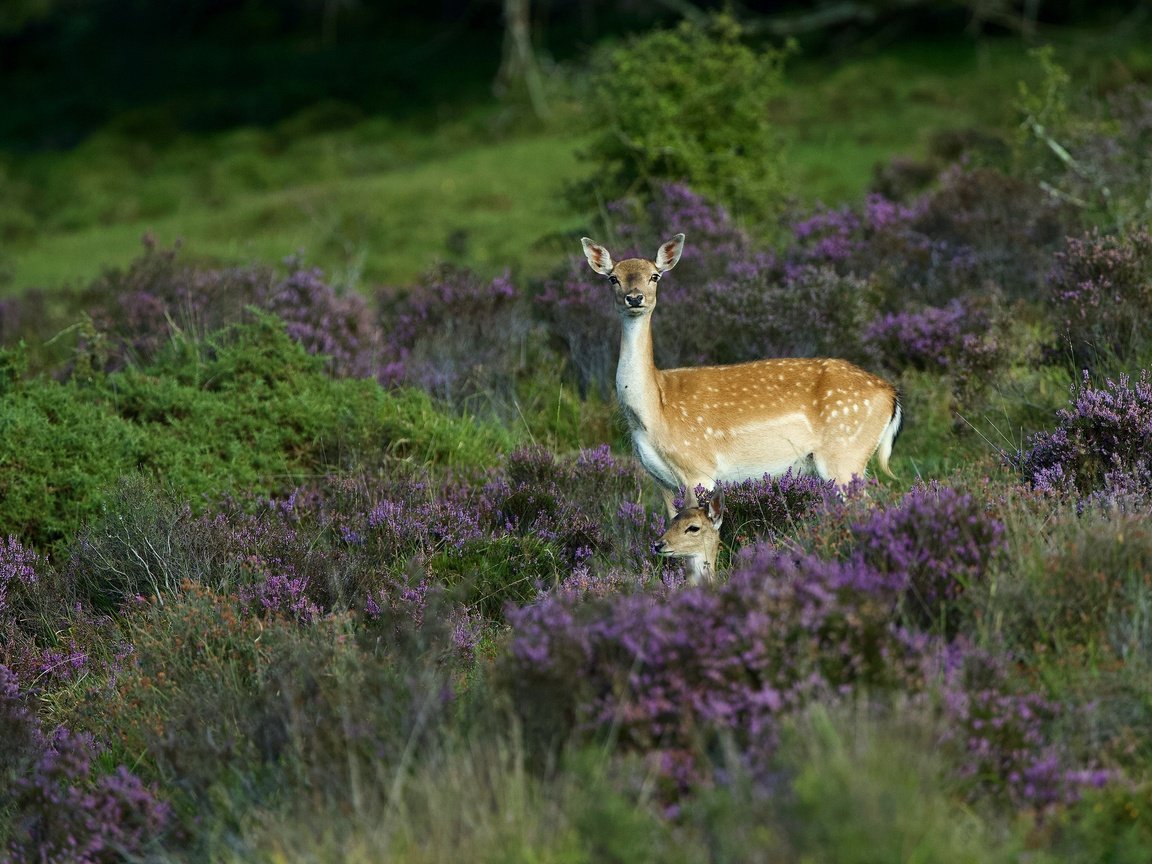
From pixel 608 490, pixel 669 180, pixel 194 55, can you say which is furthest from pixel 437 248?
pixel 194 55

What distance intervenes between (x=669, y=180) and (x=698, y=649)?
29.1 ft

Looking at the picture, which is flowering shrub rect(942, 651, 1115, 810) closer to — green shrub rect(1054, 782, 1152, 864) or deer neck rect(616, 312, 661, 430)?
green shrub rect(1054, 782, 1152, 864)

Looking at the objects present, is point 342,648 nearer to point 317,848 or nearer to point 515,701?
point 515,701

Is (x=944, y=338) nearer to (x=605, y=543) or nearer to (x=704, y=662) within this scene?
(x=605, y=543)

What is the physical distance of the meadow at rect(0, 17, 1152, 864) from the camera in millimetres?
4539

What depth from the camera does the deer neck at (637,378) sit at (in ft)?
26.0

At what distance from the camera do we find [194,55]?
31766 mm

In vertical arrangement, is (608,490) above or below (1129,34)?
below

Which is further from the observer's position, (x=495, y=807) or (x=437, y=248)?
(x=437, y=248)

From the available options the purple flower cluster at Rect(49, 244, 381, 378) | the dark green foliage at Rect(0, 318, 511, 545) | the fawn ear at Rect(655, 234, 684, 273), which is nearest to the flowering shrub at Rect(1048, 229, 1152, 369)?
the fawn ear at Rect(655, 234, 684, 273)

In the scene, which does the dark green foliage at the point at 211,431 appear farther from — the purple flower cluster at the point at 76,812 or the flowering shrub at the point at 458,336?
the purple flower cluster at the point at 76,812

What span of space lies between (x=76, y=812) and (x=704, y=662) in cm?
236

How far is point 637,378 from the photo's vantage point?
26.1 feet

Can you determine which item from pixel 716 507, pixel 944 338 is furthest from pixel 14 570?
pixel 944 338
